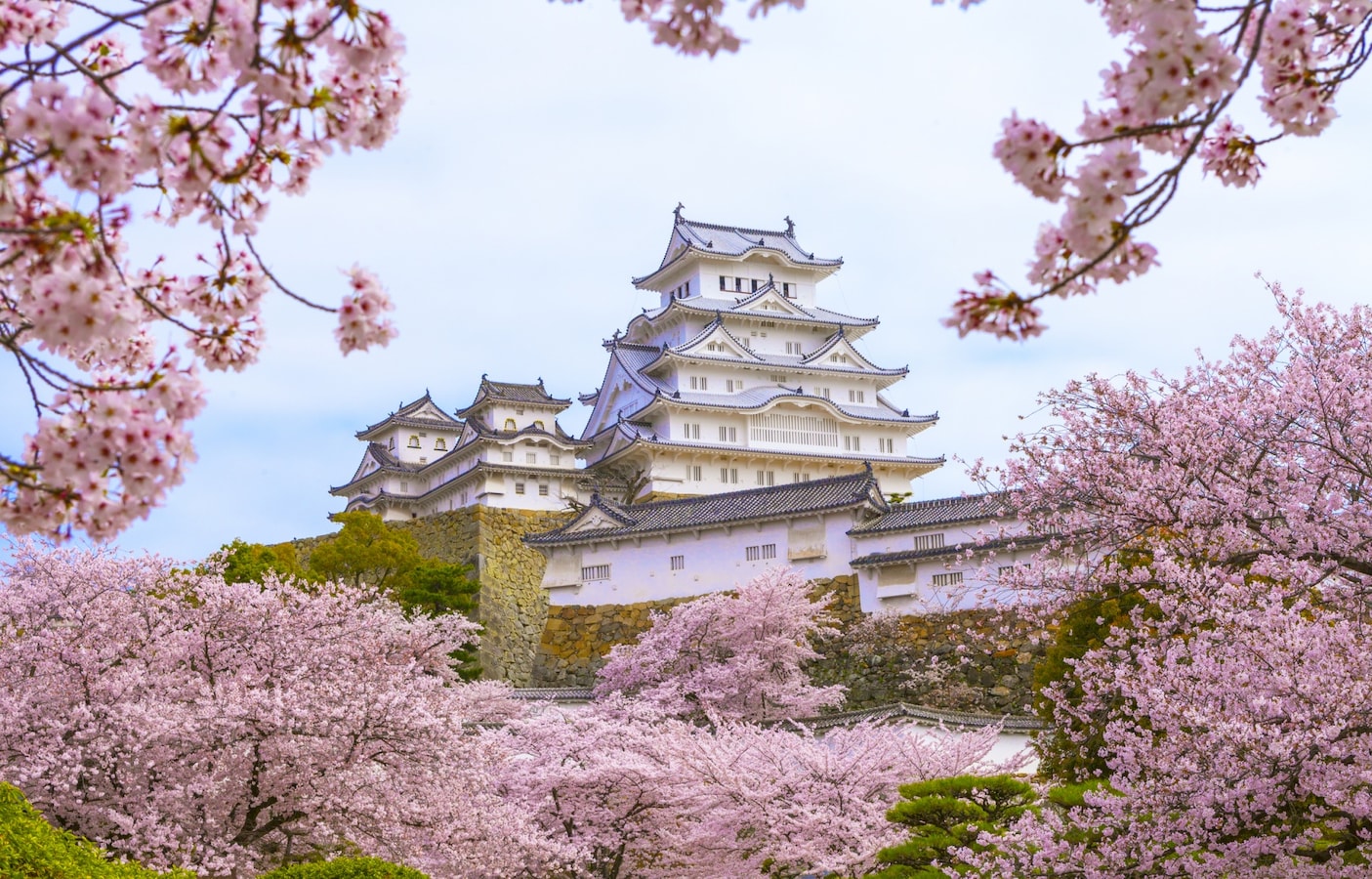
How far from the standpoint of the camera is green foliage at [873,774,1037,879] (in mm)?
12367

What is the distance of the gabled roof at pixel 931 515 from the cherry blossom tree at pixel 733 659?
104 inches

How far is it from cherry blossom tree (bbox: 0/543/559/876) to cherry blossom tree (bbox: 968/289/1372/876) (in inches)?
235

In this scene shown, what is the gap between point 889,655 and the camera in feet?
74.4

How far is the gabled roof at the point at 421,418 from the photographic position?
38.8 meters

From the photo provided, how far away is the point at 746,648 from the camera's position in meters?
20.7

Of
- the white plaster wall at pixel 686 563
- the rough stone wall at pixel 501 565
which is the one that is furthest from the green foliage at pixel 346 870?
the rough stone wall at pixel 501 565

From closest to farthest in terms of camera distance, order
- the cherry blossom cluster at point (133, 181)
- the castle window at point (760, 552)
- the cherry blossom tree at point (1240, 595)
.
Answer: the cherry blossom cluster at point (133, 181) < the cherry blossom tree at point (1240, 595) < the castle window at point (760, 552)

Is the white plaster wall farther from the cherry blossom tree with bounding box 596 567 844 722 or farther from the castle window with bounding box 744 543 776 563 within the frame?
the cherry blossom tree with bounding box 596 567 844 722

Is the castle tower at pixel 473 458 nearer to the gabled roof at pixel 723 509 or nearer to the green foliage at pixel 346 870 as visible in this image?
the gabled roof at pixel 723 509

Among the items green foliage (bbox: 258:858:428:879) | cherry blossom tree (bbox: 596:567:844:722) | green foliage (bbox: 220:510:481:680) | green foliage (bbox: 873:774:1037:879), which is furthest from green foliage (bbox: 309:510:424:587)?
green foliage (bbox: 873:774:1037:879)

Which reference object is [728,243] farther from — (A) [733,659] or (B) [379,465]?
(A) [733,659]

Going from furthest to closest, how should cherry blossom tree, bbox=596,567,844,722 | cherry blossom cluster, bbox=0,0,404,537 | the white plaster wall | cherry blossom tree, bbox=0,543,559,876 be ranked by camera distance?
the white plaster wall
cherry blossom tree, bbox=596,567,844,722
cherry blossom tree, bbox=0,543,559,876
cherry blossom cluster, bbox=0,0,404,537

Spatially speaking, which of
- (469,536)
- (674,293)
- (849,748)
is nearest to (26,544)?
(849,748)

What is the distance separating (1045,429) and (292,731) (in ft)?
24.1
